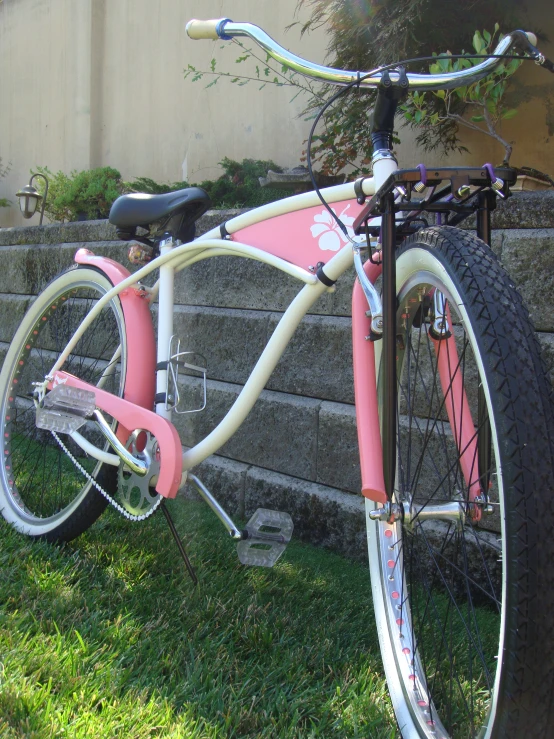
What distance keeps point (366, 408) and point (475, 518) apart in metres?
0.27

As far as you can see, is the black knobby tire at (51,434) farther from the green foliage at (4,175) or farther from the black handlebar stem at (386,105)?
the green foliage at (4,175)

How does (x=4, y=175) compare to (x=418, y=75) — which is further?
(x=4, y=175)

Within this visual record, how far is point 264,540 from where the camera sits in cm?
179

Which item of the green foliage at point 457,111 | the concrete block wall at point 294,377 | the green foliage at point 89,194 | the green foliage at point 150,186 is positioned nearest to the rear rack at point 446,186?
the concrete block wall at point 294,377

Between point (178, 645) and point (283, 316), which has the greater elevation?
point (283, 316)

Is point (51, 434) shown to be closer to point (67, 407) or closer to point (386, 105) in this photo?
point (67, 407)

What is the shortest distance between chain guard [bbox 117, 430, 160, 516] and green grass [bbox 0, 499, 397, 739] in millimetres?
187

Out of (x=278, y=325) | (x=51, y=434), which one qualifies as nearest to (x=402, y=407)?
(x=278, y=325)

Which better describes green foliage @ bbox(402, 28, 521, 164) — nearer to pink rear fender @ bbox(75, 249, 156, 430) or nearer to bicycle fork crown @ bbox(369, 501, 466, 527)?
pink rear fender @ bbox(75, 249, 156, 430)

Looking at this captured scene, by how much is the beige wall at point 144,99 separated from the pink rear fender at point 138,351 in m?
2.52

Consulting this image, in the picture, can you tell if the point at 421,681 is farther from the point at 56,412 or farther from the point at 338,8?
the point at 338,8

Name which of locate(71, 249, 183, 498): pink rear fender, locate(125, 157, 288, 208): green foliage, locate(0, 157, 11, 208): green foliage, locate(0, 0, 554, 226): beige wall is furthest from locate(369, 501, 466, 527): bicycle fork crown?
locate(0, 157, 11, 208): green foliage

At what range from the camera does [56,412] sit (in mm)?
2047

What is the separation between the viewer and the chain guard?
1803 millimetres
